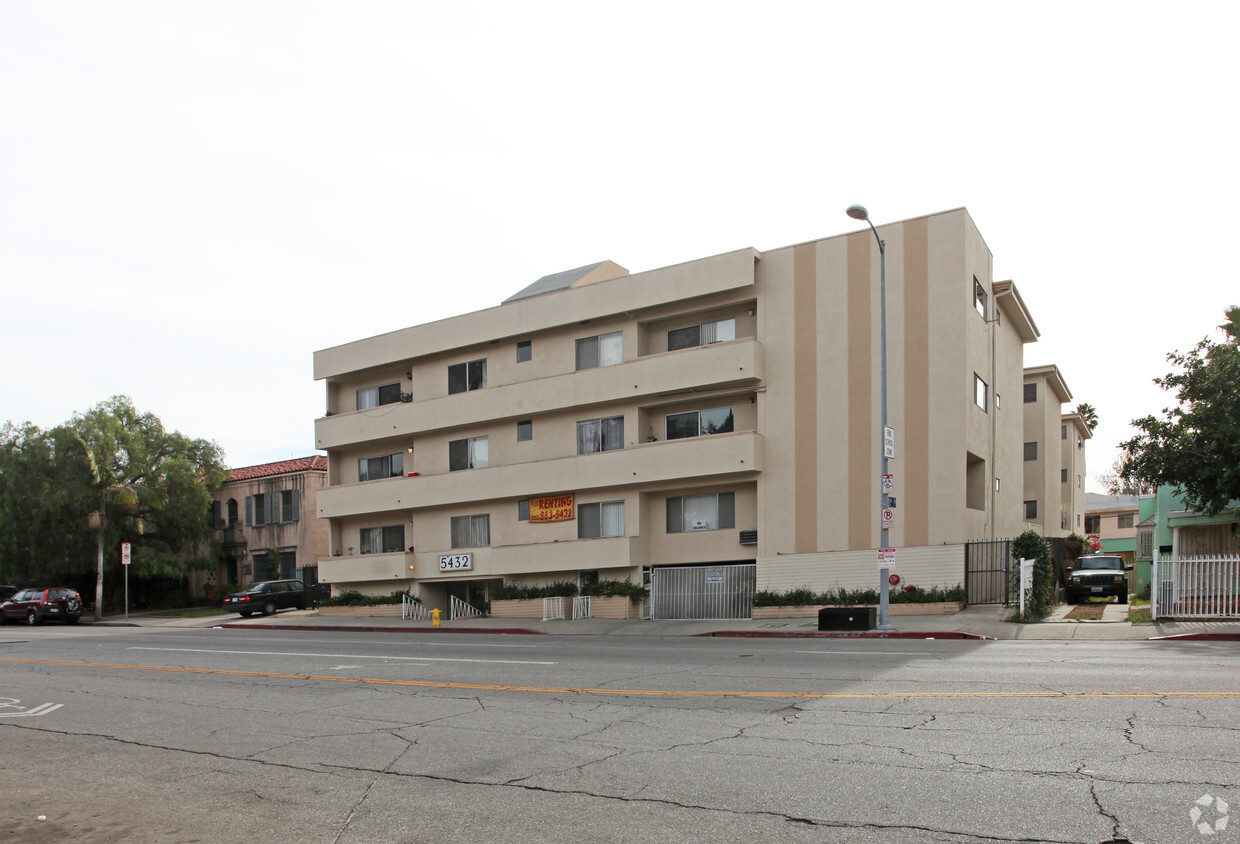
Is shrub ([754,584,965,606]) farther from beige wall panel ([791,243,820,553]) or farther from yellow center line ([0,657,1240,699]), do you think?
yellow center line ([0,657,1240,699])

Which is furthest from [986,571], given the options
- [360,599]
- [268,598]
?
[268,598]

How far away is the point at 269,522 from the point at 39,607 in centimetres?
1108

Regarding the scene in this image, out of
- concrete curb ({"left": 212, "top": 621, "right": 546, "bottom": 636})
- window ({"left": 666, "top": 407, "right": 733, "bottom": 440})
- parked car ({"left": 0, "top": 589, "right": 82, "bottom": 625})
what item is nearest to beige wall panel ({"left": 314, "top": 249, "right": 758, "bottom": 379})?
window ({"left": 666, "top": 407, "right": 733, "bottom": 440})

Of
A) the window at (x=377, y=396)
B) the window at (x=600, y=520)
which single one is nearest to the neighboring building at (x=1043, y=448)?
the window at (x=600, y=520)

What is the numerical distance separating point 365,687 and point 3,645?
16.9 m

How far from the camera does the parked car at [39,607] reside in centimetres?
3794

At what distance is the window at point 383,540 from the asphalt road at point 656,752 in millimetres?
23575

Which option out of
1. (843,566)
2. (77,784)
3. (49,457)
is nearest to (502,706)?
(77,784)

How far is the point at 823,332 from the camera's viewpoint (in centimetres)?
2900

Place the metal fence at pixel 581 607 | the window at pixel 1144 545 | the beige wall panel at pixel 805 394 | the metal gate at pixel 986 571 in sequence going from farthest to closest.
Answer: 1. the window at pixel 1144 545
2. the metal fence at pixel 581 607
3. the beige wall panel at pixel 805 394
4. the metal gate at pixel 986 571

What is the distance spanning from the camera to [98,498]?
4175 cm

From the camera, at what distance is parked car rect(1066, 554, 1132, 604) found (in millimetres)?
31234

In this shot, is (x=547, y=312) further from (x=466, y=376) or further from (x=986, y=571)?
(x=986, y=571)

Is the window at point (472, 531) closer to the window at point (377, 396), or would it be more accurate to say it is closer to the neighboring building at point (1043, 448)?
the window at point (377, 396)
